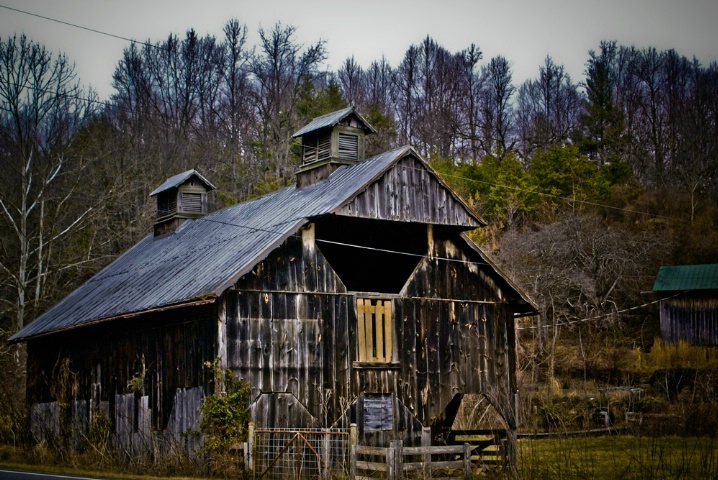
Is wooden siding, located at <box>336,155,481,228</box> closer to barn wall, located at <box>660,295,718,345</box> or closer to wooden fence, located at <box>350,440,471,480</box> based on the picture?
wooden fence, located at <box>350,440,471,480</box>

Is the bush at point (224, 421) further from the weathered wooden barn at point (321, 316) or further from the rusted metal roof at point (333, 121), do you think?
the rusted metal roof at point (333, 121)

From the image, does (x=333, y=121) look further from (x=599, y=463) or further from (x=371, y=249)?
(x=599, y=463)

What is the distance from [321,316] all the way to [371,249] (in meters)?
2.50

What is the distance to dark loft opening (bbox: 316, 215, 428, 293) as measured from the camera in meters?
26.1

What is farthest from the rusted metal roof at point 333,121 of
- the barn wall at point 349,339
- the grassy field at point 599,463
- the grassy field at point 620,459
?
the grassy field at point 599,463

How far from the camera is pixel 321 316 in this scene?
23.5 m

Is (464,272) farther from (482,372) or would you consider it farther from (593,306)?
(593,306)

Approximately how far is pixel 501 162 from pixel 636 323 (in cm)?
1350

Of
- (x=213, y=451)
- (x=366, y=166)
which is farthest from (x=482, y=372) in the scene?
(x=213, y=451)

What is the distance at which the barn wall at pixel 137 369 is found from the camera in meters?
23.0

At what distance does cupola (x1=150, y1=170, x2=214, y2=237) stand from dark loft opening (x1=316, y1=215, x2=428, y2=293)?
764cm

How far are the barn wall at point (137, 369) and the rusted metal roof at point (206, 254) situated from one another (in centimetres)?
61

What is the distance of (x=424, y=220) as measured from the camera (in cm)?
2466

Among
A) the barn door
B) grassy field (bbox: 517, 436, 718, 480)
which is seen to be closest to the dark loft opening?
the barn door
